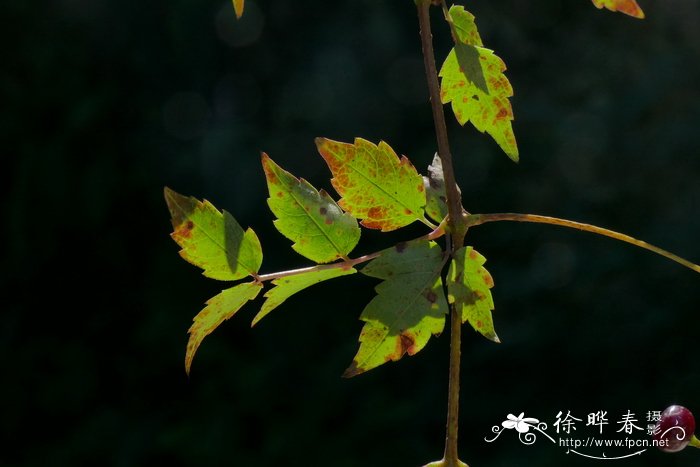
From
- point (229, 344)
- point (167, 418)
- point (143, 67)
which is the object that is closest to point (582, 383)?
point (229, 344)

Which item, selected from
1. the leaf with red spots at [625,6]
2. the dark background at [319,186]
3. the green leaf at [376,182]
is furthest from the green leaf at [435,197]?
the dark background at [319,186]

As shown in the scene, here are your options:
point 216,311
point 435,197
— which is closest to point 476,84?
point 435,197

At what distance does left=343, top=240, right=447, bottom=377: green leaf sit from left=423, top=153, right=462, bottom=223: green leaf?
0.05 m

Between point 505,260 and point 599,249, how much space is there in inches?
9.1

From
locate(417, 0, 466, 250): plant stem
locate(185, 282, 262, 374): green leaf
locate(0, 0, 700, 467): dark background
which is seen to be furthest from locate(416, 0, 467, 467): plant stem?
locate(0, 0, 700, 467): dark background

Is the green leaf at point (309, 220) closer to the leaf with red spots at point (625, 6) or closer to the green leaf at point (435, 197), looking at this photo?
the green leaf at point (435, 197)

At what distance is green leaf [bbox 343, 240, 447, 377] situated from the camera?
16.9 inches

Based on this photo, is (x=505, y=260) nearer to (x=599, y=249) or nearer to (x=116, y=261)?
(x=599, y=249)

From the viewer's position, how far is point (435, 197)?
1.61ft

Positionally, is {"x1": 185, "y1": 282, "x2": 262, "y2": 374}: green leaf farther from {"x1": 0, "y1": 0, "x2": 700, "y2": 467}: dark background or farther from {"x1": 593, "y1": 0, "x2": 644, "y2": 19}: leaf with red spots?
{"x1": 0, "y1": 0, "x2": 700, "y2": 467}: dark background

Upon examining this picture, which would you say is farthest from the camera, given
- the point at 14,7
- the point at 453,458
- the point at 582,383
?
the point at 14,7

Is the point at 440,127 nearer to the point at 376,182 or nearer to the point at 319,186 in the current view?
the point at 376,182

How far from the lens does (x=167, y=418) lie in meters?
2.38

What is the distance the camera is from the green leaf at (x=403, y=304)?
16.9 inches
